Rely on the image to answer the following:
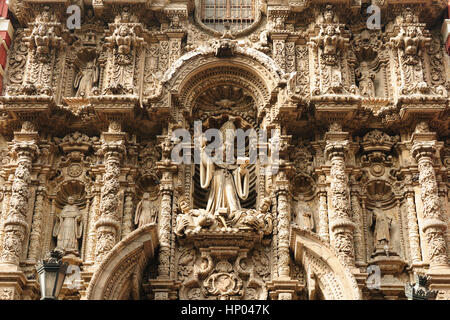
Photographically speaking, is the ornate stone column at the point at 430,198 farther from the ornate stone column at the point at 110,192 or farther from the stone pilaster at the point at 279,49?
the ornate stone column at the point at 110,192

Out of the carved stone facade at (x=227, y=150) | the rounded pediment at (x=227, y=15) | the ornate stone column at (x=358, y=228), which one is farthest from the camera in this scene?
the rounded pediment at (x=227, y=15)

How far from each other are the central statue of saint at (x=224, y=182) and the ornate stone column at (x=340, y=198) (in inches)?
73.7

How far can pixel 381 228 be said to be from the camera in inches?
712

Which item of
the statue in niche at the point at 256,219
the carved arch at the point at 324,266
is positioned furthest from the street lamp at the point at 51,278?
the carved arch at the point at 324,266

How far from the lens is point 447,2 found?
20.2m

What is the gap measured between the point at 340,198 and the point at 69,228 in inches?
227

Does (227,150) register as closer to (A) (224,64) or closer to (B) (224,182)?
(B) (224,182)

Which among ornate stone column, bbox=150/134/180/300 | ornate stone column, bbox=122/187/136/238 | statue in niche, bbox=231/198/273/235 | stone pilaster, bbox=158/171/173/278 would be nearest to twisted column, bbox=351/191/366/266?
statue in niche, bbox=231/198/273/235

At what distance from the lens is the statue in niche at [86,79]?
65.6 feet

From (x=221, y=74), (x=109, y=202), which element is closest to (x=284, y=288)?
(x=109, y=202)

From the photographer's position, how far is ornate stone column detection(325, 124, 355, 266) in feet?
56.3

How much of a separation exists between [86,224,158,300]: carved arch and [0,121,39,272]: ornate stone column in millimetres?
1893

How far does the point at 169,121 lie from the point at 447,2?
7.20 meters
